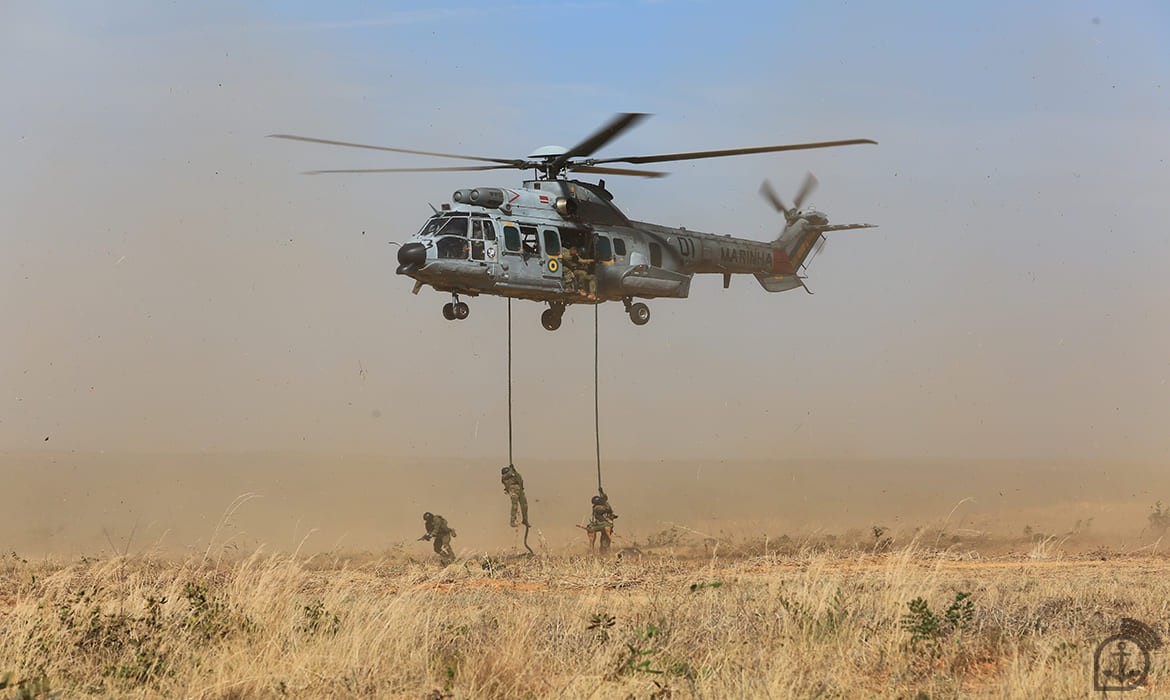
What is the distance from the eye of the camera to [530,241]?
2139cm

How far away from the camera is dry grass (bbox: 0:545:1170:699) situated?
933cm

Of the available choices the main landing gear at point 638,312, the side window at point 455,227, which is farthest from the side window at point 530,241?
the main landing gear at point 638,312

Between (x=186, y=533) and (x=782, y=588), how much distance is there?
2163cm

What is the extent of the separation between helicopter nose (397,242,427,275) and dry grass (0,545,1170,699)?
673 cm

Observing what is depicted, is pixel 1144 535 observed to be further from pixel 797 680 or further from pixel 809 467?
pixel 797 680

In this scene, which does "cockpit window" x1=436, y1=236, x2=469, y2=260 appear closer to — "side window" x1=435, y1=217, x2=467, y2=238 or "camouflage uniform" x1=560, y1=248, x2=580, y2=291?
"side window" x1=435, y1=217, x2=467, y2=238

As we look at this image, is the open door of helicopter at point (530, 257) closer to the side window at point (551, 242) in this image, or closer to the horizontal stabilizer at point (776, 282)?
the side window at point (551, 242)

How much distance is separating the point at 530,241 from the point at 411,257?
2019mm

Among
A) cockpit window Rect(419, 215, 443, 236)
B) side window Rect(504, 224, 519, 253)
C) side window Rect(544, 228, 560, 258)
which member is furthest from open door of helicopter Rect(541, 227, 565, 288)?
cockpit window Rect(419, 215, 443, 236)

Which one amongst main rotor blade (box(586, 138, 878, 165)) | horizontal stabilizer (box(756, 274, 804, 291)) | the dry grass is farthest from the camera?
horizontal stabilizer (box(756, 274, 804, 291))

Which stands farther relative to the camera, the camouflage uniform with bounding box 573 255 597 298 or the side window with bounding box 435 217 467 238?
the camouflage uniform with bounding box 573 255 597 298

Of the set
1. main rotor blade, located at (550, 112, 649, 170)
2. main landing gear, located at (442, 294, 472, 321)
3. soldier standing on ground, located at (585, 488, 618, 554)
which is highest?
main rotor blade, located at (550, 112, 649, 170)

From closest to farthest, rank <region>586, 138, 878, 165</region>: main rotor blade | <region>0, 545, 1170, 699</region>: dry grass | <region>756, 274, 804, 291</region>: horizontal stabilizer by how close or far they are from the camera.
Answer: <region>0, 545, 1170, 699</region>: dry grass, <region>586, 138, 878, 165</region>: main rotor blade, <region>756, 274, 804, 291</region>: horizontal stabilizer

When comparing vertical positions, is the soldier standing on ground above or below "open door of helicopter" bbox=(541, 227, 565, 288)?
below
